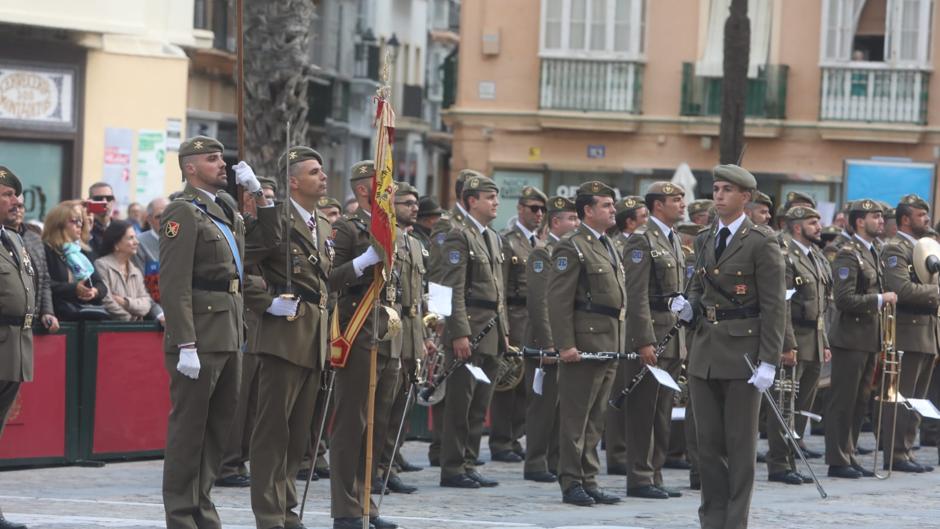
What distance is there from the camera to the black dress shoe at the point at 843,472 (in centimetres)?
1722

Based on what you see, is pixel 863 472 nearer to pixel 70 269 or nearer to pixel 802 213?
pixel 802 213

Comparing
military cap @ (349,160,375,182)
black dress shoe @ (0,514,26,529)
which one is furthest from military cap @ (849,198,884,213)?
black dress shoe @ (0,514,26,529)

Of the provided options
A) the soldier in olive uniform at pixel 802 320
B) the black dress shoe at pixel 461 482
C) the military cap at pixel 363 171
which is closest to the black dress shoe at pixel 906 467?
the soldier in olive uniform at pixel 802 320

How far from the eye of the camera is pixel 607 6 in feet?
125

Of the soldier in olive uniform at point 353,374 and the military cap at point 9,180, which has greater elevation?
the military cap at point 9,180

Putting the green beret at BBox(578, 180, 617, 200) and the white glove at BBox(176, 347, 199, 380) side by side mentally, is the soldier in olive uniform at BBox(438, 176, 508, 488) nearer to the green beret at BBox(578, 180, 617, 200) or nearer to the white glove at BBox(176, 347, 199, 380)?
the green beret at BBox(578, 180, 617, 200)

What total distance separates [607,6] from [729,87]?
9831 millimetres

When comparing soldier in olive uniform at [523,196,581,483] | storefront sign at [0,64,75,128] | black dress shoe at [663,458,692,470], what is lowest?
black dress shoe at [663,458,692,470]

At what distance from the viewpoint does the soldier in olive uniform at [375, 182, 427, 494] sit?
14328mm

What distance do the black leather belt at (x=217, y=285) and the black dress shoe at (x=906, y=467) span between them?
→ 7959mm

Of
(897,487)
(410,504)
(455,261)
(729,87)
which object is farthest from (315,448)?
(729,87)

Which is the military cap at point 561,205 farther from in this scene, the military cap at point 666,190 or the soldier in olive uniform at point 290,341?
the soldier in olive uniform at point 290,341

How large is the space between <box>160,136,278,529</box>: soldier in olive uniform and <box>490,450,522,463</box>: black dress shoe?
6411mm

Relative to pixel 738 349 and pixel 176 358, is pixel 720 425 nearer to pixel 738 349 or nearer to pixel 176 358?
pixel 738 349
